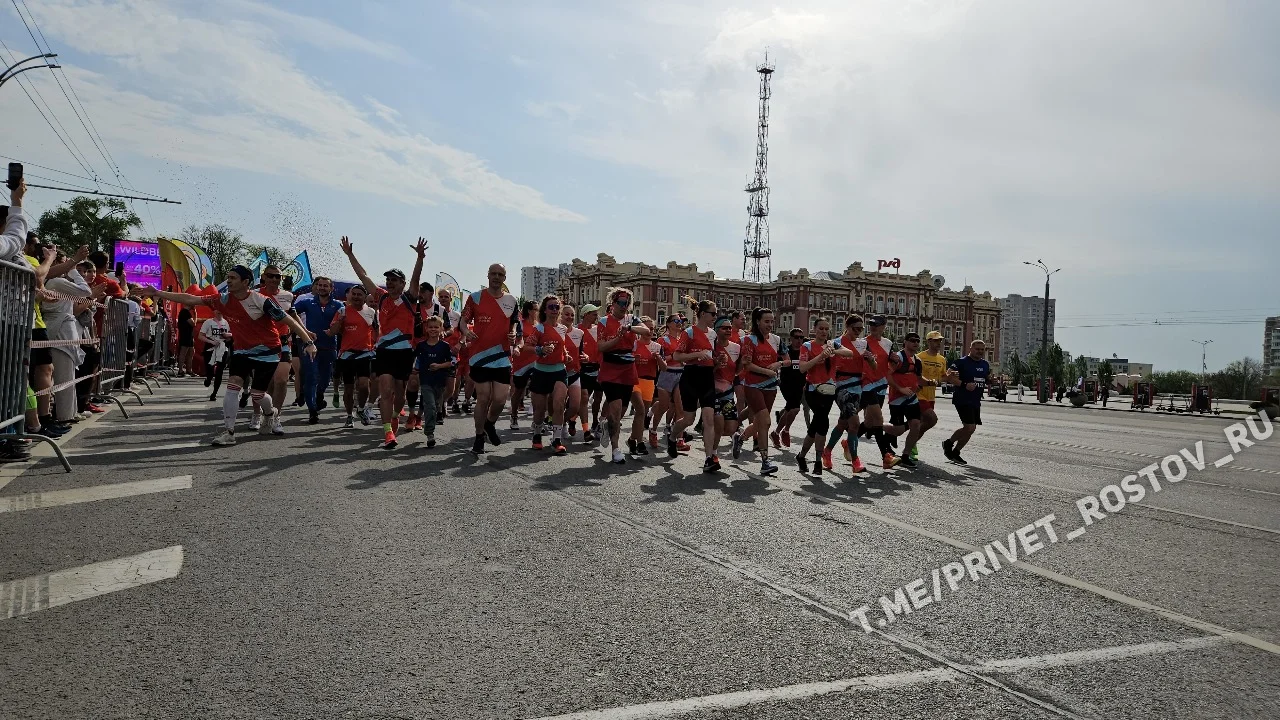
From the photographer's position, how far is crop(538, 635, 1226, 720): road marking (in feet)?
10.3

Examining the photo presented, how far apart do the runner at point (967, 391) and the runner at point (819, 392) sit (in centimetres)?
226

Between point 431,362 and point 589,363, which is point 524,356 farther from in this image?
point 589,363

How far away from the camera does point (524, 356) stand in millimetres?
→ 11922

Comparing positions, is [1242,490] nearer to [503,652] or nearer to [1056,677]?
[1056,677]

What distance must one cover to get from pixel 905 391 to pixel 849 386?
1323mm

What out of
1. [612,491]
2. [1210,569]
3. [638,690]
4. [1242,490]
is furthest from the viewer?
[1242,490]

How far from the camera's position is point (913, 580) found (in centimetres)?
511

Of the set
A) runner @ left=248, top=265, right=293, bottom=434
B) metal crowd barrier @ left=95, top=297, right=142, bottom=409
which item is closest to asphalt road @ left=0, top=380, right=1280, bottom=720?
runner @ left=248, top=265, right=293, bottom=434

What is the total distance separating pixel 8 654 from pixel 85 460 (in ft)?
18.7

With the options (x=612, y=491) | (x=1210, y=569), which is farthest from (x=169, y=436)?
(x=1210, y=569)

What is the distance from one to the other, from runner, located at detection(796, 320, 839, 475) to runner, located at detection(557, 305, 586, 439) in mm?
3108

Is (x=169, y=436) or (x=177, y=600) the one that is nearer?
(x=177, y=600)
